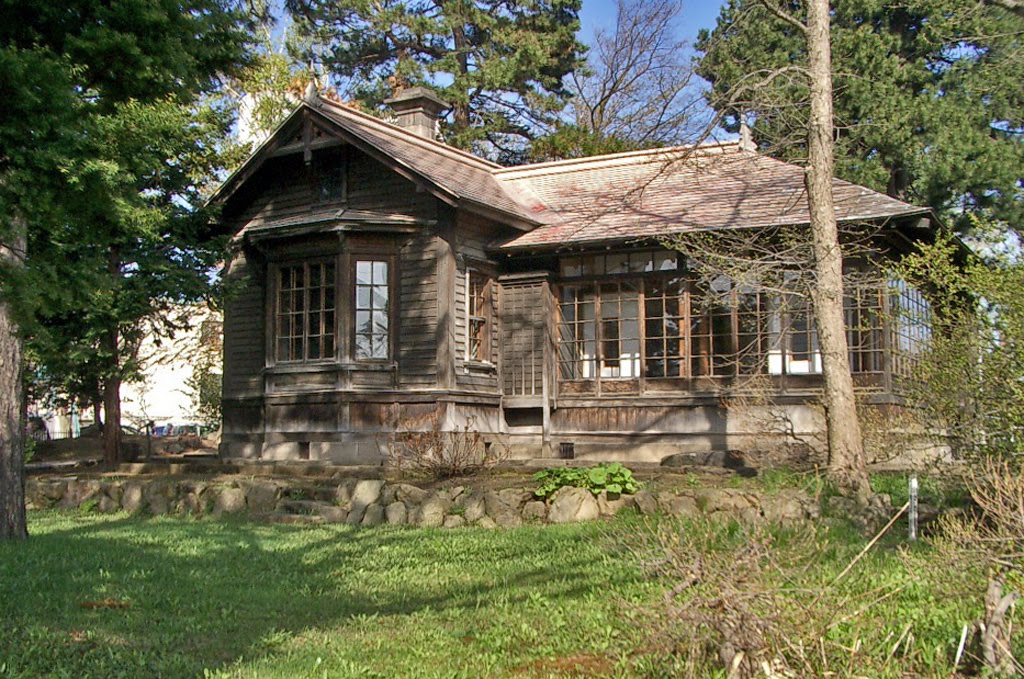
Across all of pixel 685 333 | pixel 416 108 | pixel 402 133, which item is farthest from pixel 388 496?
pixel 416 108

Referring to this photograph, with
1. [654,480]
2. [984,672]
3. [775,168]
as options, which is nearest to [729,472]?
[654,480]

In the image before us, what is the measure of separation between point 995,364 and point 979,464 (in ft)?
2.88

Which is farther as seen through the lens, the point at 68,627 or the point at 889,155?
the point at 889,155

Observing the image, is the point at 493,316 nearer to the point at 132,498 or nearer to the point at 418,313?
the point at 418,313

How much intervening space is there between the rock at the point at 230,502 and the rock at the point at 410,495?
7.87ft

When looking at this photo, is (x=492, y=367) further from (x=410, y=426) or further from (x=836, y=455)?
(x=836, y=455)

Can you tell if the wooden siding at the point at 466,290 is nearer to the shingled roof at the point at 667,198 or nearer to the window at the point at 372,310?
the shingled roof at the point at 667,198

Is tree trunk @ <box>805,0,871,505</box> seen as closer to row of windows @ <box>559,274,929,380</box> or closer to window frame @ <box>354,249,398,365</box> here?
row of windows @ <box>559,274,929,380</box>

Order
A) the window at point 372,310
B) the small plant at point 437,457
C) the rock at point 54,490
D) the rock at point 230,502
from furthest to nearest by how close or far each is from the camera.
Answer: the window at point 372,310, the rock at point 54,490, the small plant at point 437,457, the rock at point 230,502

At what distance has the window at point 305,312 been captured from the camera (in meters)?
17.3

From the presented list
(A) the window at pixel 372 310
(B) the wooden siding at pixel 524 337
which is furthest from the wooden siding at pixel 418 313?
(B) the wooden siding at pixel 524 337

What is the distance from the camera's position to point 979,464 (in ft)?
28.3

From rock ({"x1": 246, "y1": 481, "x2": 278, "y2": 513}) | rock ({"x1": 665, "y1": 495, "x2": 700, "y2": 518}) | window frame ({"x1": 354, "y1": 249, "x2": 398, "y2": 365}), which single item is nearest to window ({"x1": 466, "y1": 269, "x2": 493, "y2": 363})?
window frame ({"x1": 354, "y1": 249, "x2": 398, "y2": 365})

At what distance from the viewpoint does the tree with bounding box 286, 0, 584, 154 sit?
3344cm
